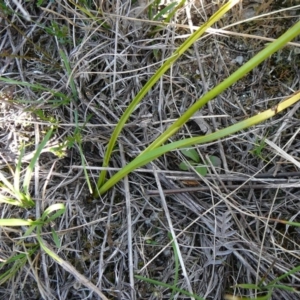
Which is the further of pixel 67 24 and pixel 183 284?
pixel 67 24

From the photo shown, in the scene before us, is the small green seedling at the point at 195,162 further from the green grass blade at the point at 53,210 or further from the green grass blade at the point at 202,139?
the green grass blade at the point at 53,210

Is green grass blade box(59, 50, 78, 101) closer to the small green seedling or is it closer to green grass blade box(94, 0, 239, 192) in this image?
green grass blade box(94, 0, 239, 192)

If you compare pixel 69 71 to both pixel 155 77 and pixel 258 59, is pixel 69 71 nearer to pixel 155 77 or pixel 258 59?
pixel 155 77

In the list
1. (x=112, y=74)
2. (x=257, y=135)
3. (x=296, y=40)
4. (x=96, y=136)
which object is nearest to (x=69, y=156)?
(x=96, y=136)

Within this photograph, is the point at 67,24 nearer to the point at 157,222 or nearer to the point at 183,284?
the point at 157,222

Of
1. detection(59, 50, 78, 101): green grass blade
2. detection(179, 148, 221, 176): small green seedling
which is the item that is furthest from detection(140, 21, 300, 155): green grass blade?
detection(59, 50, 78, 101): green grass blade

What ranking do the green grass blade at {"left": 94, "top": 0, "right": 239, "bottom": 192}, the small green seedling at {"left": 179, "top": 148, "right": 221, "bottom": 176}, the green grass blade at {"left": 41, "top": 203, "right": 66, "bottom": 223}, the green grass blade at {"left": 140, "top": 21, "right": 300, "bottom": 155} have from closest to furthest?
the green grass blade at {"left": 140, "top": 21, "right": 300, "bottom": 155}
the green grass blade at {"left": 94, "top": 0, "right": 239, "bottom": 192}
the green grass blade at {"left": 41, "top": 203, "right": 66, "bottom": 223}
the small green seedling at {"left": 179, "top": 148, "right": 221, "bottom": 176}
